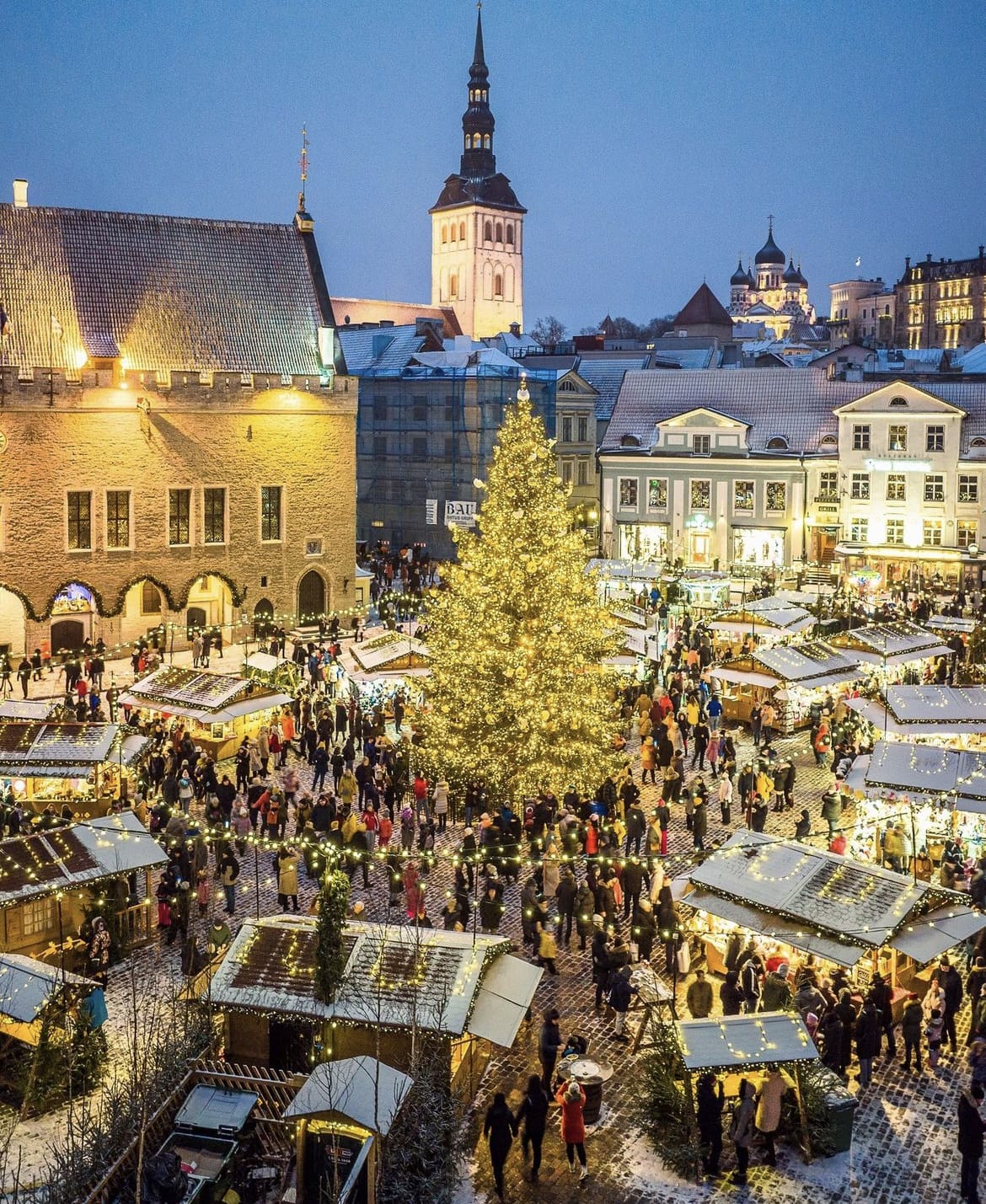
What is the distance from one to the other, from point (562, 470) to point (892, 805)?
3879 centimetres

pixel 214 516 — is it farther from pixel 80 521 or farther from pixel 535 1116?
pixel 535 1116

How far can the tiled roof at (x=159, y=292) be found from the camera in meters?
39.8

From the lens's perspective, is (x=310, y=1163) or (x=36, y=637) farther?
(x=36, y=637)

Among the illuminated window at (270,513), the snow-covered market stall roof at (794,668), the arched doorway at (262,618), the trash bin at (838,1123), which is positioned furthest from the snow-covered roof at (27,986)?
the illuminated window at (270,513)

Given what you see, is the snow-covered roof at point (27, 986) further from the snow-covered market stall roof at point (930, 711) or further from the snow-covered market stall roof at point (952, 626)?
the snow-covered market stall roof at point (952, 626)

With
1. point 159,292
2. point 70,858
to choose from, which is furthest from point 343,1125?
point 159,292

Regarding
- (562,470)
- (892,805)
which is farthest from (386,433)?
(892,805)

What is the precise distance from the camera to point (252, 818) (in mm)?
22953

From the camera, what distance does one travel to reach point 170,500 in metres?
40.8

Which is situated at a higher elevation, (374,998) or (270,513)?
(270,513)

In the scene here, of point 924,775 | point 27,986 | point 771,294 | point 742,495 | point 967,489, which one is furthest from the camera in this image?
point 771,294

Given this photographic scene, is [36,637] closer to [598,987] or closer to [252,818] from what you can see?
[252,818]

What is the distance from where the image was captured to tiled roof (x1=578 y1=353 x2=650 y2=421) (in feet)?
211

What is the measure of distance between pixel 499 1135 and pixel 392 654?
17.8m
